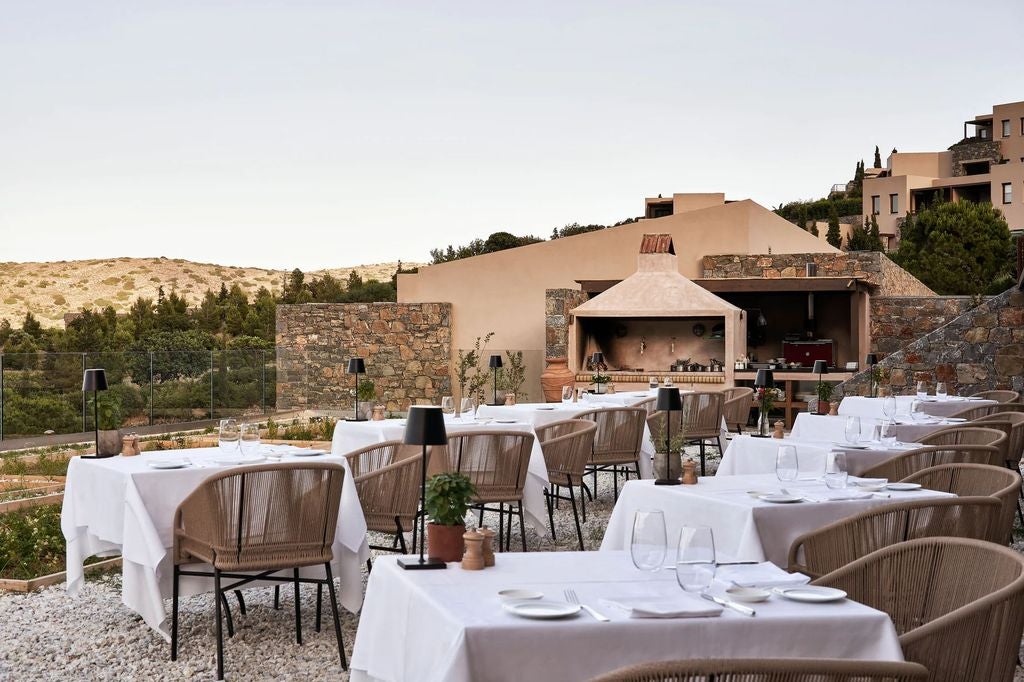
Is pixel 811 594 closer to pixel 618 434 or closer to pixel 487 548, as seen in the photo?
pixel 487 548

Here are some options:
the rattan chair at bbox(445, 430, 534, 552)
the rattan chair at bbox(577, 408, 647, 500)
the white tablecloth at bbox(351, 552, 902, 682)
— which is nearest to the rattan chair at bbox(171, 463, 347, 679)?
the rattan chair at bbox(445, 430, 534, 552)

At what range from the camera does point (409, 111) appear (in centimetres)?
2358

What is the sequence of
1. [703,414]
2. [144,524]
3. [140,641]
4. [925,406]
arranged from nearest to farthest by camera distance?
[144,524] < [140,641] < [703,414] < [925,406]

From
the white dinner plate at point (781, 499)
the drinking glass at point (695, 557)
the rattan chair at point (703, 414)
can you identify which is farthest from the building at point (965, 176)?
the drinking glass at point (695, 557)

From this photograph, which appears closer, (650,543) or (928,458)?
(650,543)

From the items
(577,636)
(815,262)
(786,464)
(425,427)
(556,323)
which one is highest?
(815,262)

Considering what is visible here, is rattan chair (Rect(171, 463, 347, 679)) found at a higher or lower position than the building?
lower

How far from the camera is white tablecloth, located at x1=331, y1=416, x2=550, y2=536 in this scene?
677 centimetres

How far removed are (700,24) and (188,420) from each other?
11475mm

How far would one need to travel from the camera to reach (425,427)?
3594 millimetres

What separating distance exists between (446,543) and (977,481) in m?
2.56

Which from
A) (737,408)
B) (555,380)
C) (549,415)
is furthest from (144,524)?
(555,380)

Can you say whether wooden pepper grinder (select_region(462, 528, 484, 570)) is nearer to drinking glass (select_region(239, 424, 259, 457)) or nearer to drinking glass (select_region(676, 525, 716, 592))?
drinking glass (select_region(676, 525, 716, 592))

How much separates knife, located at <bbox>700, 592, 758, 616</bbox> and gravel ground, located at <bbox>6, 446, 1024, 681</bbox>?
2221 millimetres
